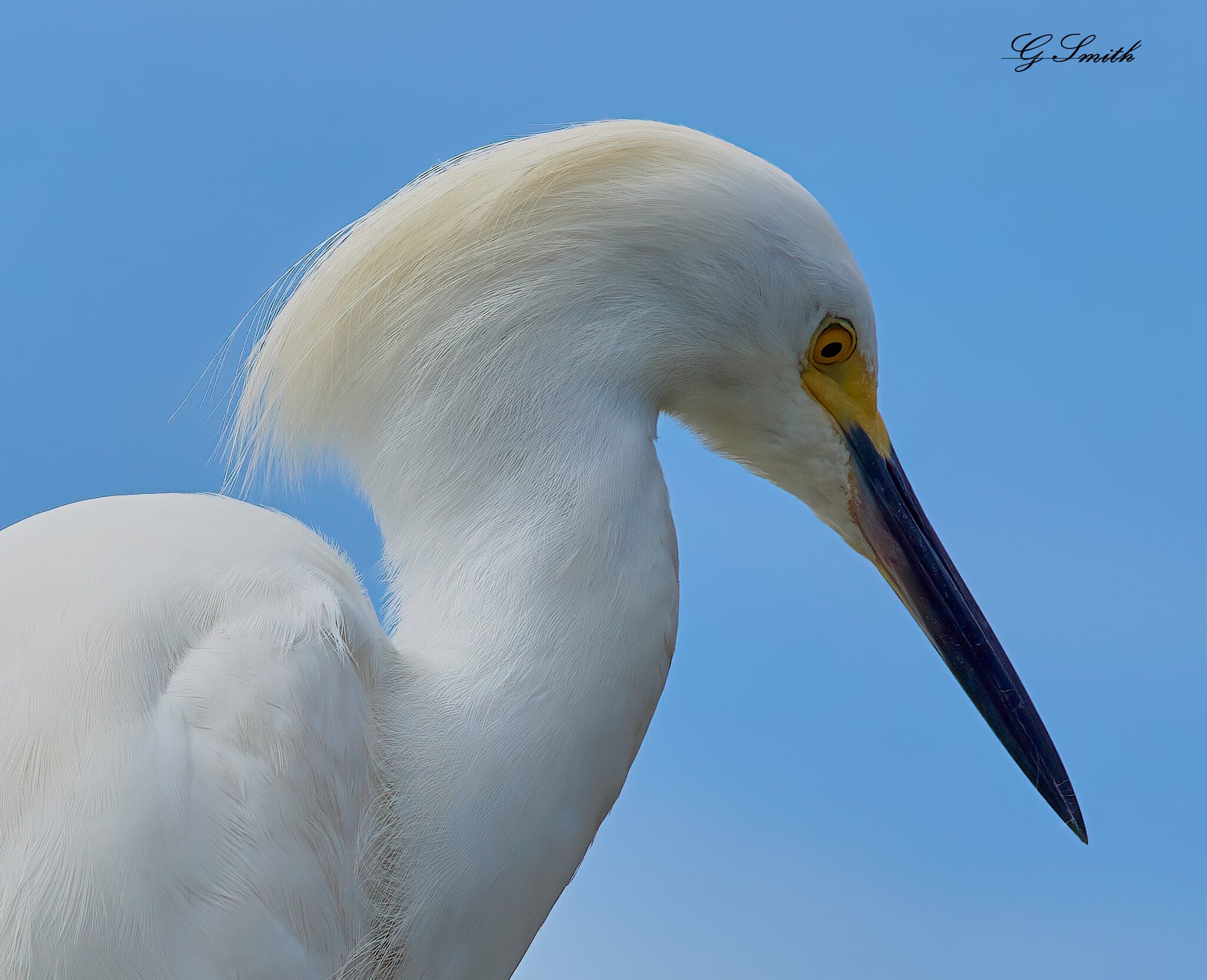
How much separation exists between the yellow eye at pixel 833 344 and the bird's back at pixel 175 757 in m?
0.60

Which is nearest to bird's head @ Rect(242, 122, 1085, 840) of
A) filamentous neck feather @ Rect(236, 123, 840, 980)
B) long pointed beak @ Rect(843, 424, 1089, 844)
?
filamentous neck feather @ Rect(236, 123, 840, 980)

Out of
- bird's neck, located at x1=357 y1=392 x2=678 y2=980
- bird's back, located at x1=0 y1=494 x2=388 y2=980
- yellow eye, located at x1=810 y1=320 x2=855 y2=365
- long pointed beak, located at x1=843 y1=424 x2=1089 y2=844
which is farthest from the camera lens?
long pointed beak, located at x1=843 y1=424 x2=1089 y2=844

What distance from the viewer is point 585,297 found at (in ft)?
4.33

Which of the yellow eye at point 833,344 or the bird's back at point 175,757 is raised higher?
the yellow eye at point 833,344

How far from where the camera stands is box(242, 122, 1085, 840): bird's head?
1316mm

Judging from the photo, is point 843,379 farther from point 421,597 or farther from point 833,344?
point 421,597

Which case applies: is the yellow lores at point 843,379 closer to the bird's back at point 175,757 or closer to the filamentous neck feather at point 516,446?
the filamentous neck feather at point 516,446

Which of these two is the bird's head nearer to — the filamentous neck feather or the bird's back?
the filamentous neck feather

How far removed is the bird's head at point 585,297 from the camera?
1316mm

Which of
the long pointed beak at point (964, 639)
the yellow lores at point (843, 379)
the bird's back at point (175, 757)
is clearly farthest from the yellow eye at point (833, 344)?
the bird's back at point (175, 757)

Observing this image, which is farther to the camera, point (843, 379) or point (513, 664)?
point (843, 379)

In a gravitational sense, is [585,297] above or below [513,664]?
above

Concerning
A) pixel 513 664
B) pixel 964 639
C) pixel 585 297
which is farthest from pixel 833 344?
pixel 513 664

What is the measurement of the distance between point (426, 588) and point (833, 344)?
542 millimetres
